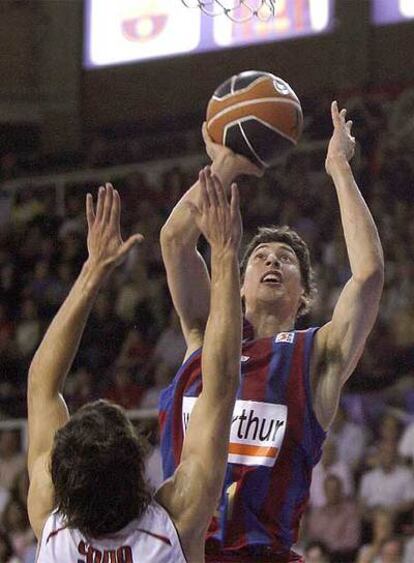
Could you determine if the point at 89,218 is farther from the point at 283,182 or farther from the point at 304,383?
the point at 283,182

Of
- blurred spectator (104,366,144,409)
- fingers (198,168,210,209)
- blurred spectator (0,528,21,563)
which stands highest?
fingers (198,168,210,209)

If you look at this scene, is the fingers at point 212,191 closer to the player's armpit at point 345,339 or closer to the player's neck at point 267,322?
the player's armpit at point 345,339

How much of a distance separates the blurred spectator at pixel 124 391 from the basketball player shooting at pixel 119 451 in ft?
21.1

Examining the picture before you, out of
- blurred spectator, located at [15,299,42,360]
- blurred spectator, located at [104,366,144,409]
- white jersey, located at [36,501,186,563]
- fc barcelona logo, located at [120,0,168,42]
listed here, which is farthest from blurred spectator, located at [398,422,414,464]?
fc barcelona logo, located at [120,0,168,42]

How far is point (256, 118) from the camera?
4105 millimetres

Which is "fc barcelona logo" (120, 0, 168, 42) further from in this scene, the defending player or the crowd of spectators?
the defending player

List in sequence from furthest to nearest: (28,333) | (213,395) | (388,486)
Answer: (28,333)
(388,486)
(213,395)

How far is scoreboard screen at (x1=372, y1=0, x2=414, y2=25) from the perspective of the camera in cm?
1289

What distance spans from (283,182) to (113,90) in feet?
14.0

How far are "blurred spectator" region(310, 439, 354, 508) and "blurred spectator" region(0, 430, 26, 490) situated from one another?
95.4 inches

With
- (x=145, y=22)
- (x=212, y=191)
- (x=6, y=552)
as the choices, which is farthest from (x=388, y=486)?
(x=145, y=22)

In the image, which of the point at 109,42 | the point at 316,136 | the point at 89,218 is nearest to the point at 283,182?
the point at 316,136

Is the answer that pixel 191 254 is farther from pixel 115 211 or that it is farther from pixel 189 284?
pixel 115 211

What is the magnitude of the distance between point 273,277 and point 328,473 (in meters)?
3.99
